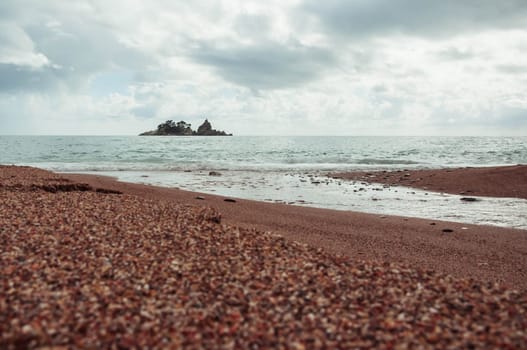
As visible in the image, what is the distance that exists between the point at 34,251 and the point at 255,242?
313 cm

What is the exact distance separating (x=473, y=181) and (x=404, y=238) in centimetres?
1324

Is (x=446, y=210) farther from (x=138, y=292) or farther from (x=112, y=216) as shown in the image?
(x=138, y=292)

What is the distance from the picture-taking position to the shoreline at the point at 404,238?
7668 millimetres

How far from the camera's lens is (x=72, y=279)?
4.64m

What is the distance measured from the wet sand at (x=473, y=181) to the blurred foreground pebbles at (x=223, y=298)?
50.1 ft

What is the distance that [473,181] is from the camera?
20656 millimetres

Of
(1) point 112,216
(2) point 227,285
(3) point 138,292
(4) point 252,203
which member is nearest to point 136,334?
(3) point 138,292

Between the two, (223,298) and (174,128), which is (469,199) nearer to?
(223,298)

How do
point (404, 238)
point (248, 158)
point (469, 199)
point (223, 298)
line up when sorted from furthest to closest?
point (248, 158), point (469, 199), point (404, 238), point (223, 298)

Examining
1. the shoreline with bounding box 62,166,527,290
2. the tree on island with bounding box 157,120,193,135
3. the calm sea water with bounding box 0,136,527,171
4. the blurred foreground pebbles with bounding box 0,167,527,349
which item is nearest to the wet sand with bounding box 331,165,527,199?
the shoreline with bounding box 62,166,527,290

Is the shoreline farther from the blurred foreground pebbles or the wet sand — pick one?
the wet sand

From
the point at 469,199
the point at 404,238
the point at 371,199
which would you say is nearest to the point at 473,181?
the point at 469,199

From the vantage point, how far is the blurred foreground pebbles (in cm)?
362

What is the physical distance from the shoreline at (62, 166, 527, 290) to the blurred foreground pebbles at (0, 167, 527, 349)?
7.56ft
